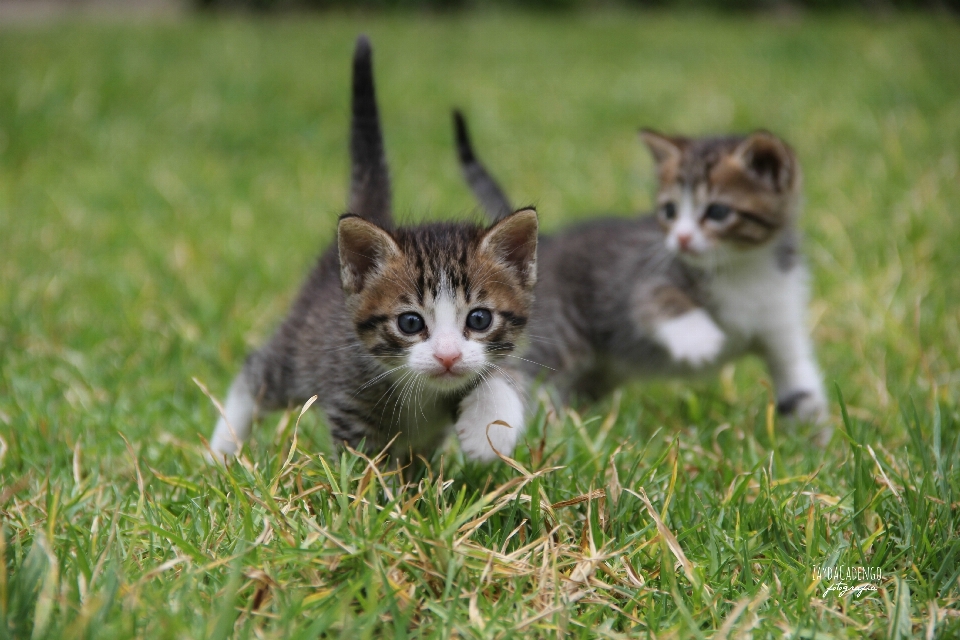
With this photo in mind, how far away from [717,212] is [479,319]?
1.56m

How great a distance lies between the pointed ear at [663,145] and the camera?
12.9 feet

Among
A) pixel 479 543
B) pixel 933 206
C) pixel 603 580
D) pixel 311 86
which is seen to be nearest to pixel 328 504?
pixel 479 543

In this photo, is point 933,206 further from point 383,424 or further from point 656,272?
point 383,424

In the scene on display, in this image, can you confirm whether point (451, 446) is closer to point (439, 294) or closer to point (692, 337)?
point (439, 294)

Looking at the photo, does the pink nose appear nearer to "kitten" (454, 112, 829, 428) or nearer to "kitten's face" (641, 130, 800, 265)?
"kitten" (454, 112, 829, 428)

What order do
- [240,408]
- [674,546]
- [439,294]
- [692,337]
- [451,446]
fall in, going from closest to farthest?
[674,546] < [439,294] < [451,446] < [240,408] < [692,337]

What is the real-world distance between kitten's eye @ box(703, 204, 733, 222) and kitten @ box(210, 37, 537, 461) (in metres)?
1.29

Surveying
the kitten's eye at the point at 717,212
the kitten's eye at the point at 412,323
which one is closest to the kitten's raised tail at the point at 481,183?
the kitten's eye at the point at 717,212

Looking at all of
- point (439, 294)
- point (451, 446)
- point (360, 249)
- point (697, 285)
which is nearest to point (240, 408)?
point (451, 446)

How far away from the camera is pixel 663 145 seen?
13.1 feet

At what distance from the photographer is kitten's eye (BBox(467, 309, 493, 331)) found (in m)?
2.57

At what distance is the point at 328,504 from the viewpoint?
2.35 m

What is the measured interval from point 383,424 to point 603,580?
0.82 meters

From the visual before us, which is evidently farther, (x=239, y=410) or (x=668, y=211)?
(x=668, y=211)
